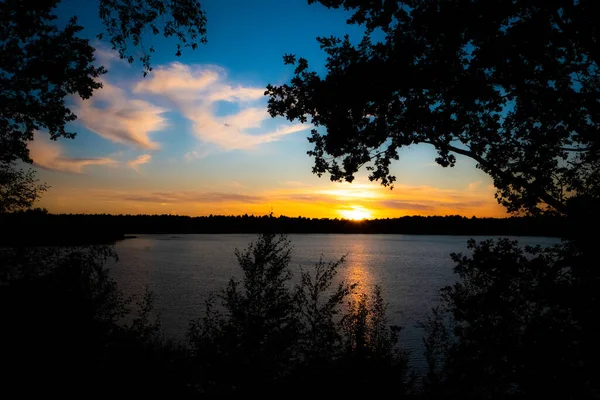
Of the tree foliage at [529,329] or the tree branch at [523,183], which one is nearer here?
the tree foliage at [529,329]

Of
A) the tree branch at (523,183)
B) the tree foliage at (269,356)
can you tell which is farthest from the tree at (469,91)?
the tree foliage at (269,356)

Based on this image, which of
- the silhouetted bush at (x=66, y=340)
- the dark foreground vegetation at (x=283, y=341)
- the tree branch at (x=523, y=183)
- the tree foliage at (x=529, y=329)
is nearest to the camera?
the tree foliage at (x=529, y=329)

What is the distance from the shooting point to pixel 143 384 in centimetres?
977

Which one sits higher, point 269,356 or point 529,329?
point 529,329

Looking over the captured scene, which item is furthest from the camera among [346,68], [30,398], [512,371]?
[346,68]

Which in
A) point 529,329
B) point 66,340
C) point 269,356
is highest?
point 529,329

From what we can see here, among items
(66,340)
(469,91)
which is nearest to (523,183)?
(469,91)

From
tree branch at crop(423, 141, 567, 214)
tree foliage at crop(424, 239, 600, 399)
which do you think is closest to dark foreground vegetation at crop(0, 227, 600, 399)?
tree foliage at crop(424, 239, 600, 399)

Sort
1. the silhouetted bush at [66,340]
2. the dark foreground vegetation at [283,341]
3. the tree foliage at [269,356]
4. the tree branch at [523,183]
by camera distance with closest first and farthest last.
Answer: the dark foreground vegetation at [283,341] < the tree branch at [523,183] < the silhouetted bush at [66,340] < the tree foliage at [269,356]

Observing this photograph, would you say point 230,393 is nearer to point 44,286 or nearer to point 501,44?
point 44,286

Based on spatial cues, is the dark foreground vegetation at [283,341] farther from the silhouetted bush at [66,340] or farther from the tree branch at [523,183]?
the tree branch at [523,183]

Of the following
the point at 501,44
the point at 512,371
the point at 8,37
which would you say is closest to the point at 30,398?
the point at 512,371

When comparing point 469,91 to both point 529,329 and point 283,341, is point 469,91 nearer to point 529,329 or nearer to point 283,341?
point 529,329

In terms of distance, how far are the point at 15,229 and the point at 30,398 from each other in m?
6.96
